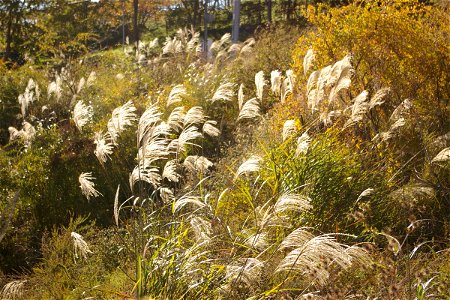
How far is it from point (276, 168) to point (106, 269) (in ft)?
6.83

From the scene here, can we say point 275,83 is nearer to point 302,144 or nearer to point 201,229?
point 302,144

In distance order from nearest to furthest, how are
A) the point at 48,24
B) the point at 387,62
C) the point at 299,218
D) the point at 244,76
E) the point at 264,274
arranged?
the point at 264,274, the point at 299,218, the point at 387,62, the point at 244,76, the point at 48,24

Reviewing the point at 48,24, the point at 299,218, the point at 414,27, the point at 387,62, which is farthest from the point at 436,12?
the point at 48,24

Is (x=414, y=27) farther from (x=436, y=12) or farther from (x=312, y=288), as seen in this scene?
(x=312, y=288)

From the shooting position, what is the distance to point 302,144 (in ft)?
14.9

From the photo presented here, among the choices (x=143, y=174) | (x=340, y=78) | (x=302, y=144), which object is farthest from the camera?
(x=340, y=78)

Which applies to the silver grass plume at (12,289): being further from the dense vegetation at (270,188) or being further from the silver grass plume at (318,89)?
the silver grass plume at (318,89)

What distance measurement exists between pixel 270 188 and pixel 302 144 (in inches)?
37.4

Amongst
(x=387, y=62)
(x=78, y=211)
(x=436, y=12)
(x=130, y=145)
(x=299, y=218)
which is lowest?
(x=78, y=211)

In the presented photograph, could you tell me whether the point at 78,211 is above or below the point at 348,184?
below

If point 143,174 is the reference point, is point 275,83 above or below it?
above

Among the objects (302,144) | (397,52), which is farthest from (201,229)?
(397,52)

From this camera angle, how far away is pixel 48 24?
23375 mm

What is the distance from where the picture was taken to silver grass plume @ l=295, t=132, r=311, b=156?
4.55 m
